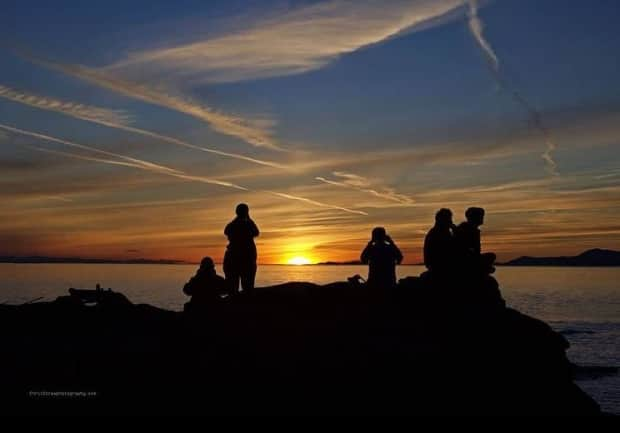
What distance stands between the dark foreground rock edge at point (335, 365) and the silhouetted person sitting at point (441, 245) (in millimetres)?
603

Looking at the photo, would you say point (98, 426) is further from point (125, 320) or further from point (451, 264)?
point (125, 320)

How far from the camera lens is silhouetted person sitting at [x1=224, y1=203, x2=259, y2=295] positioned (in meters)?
17.5

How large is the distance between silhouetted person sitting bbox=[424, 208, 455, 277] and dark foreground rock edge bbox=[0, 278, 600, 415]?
1.98ft

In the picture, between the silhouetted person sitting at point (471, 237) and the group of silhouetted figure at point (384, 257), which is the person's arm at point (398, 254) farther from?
the silhouetted person sitting at point (471, 237)

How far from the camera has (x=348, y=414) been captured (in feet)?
47.3

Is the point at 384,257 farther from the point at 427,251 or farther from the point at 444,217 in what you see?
the point at 444,217

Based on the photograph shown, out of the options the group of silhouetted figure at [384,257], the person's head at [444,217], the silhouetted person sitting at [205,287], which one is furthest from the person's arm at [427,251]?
the silhouetted person sitting at [205,287]

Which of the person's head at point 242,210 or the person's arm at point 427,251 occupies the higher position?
the person's head at point 242,210

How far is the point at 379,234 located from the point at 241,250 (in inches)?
143

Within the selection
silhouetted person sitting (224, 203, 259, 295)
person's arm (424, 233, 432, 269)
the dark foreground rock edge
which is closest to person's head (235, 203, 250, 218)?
silhouetted person sitting (224, 203, 259, 295)

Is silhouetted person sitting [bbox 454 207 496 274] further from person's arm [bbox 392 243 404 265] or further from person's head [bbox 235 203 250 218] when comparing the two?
person's head [bbox 235 203 250 218]

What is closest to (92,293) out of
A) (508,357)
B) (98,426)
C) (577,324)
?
(508,357)

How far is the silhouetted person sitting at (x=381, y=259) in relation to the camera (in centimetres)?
1762

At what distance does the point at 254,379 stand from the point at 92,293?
1875cm
